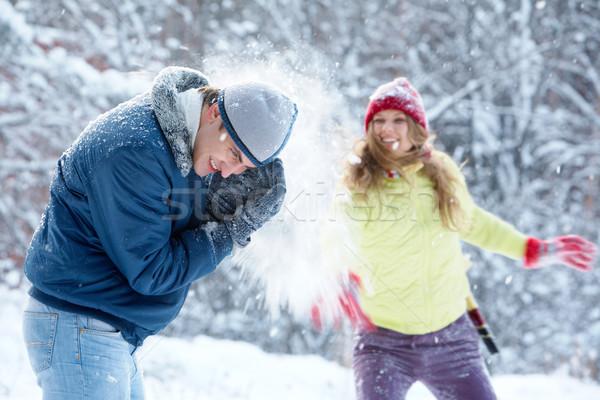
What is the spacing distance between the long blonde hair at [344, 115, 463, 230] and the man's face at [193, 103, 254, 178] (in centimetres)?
106

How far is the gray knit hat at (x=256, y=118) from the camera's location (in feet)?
Answer: 5.91

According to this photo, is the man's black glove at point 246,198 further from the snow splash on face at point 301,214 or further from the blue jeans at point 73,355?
the blue jeans at point 73,355

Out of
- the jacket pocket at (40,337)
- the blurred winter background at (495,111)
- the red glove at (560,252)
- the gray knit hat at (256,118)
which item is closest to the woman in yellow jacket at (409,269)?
the red glove at (560,252)

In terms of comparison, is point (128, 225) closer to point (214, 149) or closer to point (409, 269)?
→ point (214, 149)

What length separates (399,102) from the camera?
299cm

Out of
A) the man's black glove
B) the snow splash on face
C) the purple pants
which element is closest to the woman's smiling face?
the snow splash on face

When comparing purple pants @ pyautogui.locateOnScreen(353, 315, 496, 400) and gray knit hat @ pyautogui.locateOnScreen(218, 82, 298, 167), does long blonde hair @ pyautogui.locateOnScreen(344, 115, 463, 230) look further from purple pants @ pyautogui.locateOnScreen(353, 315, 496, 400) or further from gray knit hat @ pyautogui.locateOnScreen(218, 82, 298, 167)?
gray knit hat @ pyautogui.locateOnScreen(218, 82, 298, 167)

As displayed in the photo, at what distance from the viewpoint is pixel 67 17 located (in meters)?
7.60

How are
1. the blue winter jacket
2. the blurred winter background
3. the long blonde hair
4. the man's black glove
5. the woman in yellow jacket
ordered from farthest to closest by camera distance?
the blurred winter background
the long blonde hair
the woman in yellow jacket
the man's black glove
the blue winter jacket

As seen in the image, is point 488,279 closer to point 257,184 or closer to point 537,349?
point 537,349

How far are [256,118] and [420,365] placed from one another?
148cm

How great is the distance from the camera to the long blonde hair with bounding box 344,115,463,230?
2.80 metres

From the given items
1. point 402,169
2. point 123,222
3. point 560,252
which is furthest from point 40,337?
point 560,252

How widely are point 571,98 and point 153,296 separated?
1023 centimetres
